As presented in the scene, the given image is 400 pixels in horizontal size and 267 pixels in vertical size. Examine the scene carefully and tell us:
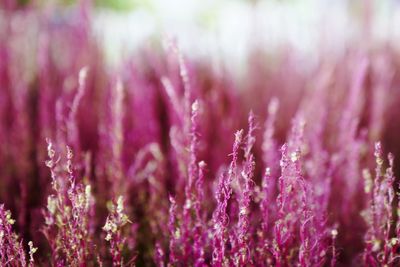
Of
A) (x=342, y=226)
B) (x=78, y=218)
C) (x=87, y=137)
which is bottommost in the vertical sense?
(x=78, y=218)

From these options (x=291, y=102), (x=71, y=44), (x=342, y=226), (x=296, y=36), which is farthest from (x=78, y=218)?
(x=296, y=36)

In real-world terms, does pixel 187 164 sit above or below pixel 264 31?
below

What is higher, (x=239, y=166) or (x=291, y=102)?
(x=291, y=102)

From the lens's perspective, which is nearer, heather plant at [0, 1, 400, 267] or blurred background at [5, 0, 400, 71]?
heather plant at [0, 1, 400, 267]

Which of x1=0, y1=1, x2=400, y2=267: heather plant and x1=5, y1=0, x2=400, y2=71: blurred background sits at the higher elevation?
x1=5, y1=0, x2=400, y2=71: blurred background

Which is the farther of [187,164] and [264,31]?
[264,31]

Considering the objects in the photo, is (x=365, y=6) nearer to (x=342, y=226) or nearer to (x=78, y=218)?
(x=342, y=226)

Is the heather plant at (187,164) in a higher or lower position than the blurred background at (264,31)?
lower

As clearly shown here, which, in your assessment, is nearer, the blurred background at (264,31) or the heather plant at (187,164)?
the heather plant at (187,164)
